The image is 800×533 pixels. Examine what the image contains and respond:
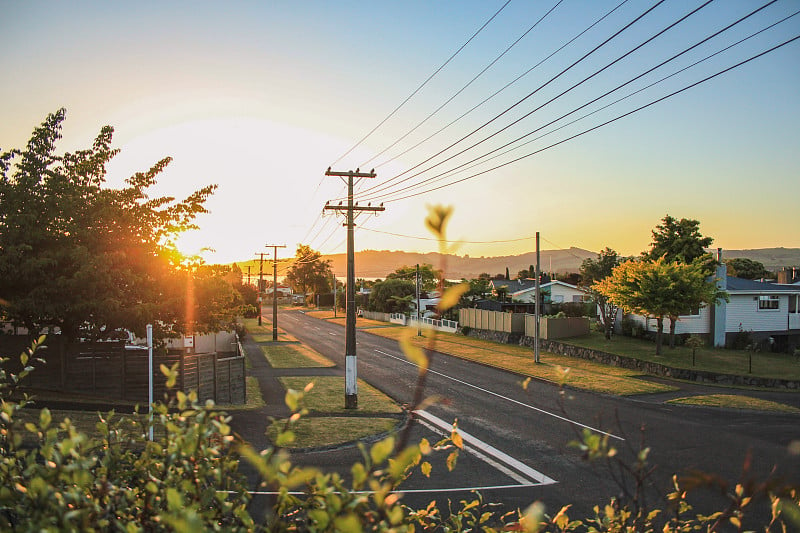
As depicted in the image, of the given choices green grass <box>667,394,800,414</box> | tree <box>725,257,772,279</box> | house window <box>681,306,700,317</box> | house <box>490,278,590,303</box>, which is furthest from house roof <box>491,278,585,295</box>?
tree <box>725,257,772,279</box>

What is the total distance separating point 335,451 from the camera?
15.9 metres

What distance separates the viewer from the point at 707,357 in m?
34.5

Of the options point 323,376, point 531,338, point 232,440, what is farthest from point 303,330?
point 232,440

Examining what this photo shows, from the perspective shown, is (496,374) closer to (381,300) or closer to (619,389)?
(619,389)

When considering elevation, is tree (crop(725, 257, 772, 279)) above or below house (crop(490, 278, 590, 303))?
above

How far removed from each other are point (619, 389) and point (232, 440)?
26331 mm

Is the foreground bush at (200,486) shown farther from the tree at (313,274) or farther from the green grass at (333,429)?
the tree at (313,274)

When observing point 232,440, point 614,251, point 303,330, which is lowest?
point 303,330

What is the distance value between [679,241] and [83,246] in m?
39.2

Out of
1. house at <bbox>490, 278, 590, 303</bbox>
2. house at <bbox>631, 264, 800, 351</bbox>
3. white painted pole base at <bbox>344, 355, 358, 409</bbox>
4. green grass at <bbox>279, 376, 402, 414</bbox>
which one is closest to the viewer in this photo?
white painted pole base at <bbox>344, 355, 358, 409</bbox>

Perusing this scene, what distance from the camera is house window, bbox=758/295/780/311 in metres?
42.8

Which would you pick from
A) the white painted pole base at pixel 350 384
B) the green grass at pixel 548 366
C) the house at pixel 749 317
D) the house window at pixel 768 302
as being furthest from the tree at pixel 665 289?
the white painted pole base at pixel 350 384

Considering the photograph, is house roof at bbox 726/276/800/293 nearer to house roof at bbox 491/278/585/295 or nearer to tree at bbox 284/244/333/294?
house roof at bbox 491/278/585/295

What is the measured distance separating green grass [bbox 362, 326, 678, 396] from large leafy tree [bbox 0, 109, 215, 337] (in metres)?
8.80
